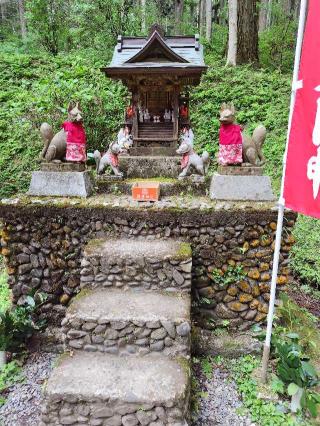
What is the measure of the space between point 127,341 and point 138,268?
39.6 inches

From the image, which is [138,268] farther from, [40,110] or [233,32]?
[233,32]

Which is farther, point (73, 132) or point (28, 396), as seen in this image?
point (73, 132)

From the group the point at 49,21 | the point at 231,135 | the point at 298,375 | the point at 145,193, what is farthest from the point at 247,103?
the point at 298,375

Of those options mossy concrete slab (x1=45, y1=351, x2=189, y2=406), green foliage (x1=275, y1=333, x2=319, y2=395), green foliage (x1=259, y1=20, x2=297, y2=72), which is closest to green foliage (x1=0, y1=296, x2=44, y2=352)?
mossy concrete slab (x1=45, y1=351, x2=189, y2=406)

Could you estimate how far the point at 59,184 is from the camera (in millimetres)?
5770

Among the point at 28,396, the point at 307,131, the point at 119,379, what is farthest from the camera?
the point at 28,396

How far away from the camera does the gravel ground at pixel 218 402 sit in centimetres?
430

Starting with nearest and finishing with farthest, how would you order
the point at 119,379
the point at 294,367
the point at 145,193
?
the point at 119,379 < the point at 294,367 < the point at 145,193

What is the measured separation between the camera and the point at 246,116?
11.6 metres

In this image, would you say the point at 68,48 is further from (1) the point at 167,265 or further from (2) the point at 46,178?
(1) the point at 167,265

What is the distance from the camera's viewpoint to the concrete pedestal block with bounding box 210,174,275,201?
5.48 metres

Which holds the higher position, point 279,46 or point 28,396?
point 279,46

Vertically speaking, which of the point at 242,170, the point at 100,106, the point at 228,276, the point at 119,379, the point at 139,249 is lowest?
the point at 119,379

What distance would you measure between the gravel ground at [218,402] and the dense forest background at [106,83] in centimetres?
395
